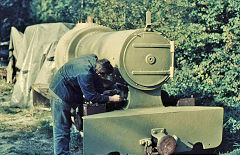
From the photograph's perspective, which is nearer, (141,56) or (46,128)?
(141,56)

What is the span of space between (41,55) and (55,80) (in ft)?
14.7

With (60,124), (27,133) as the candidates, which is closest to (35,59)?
(27,133)

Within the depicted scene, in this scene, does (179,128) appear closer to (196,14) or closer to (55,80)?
(55,80)

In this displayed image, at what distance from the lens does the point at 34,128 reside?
5926 mm

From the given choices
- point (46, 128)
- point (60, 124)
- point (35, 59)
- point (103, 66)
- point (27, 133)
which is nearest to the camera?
point (103, 66)

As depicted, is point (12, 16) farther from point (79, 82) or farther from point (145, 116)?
point (145, 116)

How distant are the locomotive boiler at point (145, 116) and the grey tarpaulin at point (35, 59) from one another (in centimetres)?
416

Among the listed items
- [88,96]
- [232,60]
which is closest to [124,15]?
[232,60]

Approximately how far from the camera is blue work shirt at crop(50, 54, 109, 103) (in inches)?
146

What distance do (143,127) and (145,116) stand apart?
0.15 meters

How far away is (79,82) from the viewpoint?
3746mm

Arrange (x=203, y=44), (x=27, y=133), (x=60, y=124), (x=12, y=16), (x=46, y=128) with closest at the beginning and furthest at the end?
1. (x=60, y=124)
2. (x=27, y=133)
3. (x=46, y=128)
4. (x=203, y=44)
5. (x=12, y=16)

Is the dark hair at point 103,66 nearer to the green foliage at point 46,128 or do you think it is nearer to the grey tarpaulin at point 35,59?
the green foliage at point 46,128

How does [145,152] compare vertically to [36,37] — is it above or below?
below
